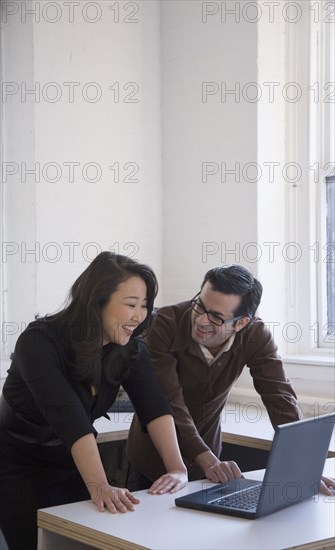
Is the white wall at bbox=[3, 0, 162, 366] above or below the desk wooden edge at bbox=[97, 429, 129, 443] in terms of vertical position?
above

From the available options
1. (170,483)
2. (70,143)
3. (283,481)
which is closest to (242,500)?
(283,481)

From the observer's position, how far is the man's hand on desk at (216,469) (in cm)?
254

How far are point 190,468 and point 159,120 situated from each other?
211 centimetres

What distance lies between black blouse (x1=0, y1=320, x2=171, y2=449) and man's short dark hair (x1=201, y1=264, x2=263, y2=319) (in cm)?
34

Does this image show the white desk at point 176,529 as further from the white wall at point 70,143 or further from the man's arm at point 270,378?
the white wall at point 70,143

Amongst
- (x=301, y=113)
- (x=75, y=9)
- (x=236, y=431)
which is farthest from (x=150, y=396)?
(x=75, y=9)

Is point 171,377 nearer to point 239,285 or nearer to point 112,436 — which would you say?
point 239,285

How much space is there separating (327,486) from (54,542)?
81cm

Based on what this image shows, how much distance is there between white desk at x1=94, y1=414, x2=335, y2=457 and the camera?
306cm

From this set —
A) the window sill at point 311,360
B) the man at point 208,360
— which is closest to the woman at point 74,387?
the man at point 208,360

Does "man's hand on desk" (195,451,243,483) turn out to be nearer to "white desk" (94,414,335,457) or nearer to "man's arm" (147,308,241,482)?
"man's arm" (147,308,241,482)

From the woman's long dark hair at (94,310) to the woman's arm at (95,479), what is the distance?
0.23m

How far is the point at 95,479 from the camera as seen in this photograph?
2.27 metres

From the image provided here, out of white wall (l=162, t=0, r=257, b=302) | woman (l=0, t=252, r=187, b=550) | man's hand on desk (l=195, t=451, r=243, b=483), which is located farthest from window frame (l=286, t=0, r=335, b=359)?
woman (l=0, t=252, r=187, b=550)
